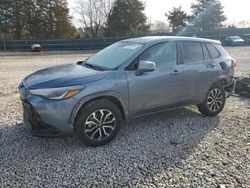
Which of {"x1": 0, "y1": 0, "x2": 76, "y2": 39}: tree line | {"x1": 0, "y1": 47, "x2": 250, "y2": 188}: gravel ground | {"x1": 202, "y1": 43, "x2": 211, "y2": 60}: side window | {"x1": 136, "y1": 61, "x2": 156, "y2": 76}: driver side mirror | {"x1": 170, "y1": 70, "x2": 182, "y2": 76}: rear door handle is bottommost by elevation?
{"x1": 0, "y1": 47, "x2": 250, "y2": 188}: gravel ground

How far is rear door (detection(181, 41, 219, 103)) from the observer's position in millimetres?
5242

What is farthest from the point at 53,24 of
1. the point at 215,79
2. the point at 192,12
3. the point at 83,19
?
the point at 215,79

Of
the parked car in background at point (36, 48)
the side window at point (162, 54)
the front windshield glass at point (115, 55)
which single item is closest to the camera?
the front windshield glass at point (115, 55)

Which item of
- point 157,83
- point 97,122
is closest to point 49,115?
point 97,122

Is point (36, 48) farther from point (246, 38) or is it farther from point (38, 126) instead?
point (38, 126)

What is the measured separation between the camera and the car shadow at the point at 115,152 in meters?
3.65

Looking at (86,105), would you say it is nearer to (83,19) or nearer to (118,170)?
(118,170)

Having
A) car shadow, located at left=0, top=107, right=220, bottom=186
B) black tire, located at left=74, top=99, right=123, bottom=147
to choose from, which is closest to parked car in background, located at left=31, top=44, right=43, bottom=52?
car shadow, located at left=0, top=107, right=220, bottom=186

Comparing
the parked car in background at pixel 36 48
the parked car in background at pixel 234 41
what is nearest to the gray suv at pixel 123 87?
the parked car in background at pixel 36 48

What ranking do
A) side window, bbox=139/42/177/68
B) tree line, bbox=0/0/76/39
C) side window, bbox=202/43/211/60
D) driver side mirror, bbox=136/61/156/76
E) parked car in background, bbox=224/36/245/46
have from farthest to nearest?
1. tree line, bbox=0/0/76/39
2. parked car in background, bbox=224/36/245/46
3. side window, bbox=202/43/211/60
4. side window, bbox=139/42/177/68
5. driver side mirror, bbox=136/61/156/76

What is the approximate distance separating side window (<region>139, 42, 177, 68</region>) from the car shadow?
48.0 inches

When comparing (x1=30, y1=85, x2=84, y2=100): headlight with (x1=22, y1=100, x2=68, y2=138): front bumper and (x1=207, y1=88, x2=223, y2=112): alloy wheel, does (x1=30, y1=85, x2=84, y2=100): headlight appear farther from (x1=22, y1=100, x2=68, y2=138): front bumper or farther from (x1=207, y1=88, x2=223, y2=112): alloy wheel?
(x1=207, y1=88, x2=223, y2=112): alloy wheel

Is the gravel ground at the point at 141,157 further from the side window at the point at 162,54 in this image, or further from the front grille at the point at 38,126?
the side window at the point at 162,54

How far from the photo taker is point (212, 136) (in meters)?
4.86
